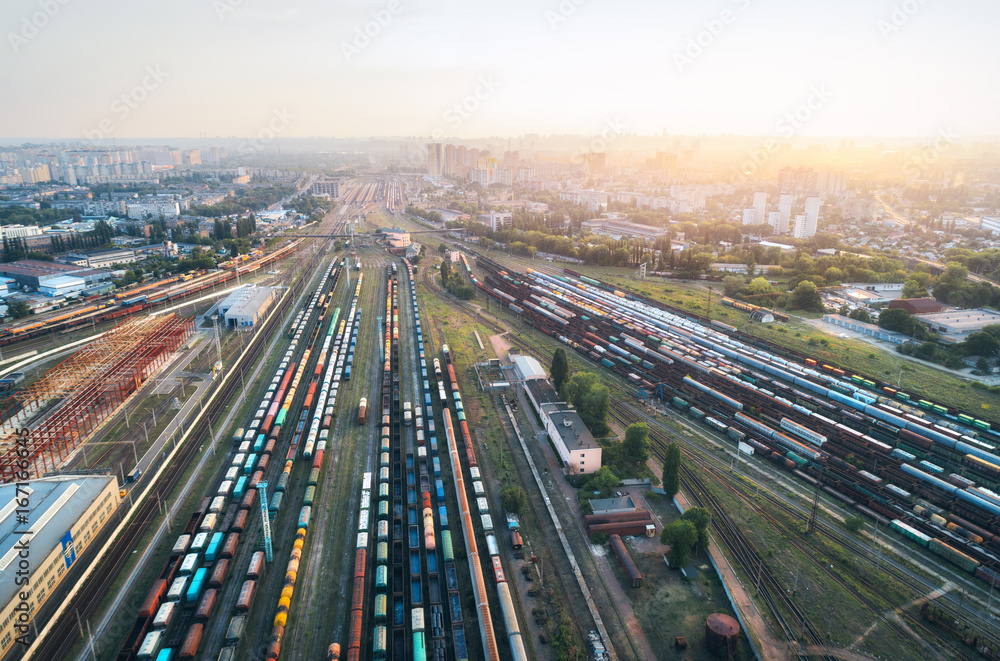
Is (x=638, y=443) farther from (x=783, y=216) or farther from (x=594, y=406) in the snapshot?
(x=783, y=216)

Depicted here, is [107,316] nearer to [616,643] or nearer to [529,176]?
[616,643]

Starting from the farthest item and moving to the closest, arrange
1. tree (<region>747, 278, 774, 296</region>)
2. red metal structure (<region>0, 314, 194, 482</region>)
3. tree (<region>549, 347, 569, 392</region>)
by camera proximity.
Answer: tree (<region>747, 278, 774, 296</region>), tree (<region>549, 347, 569, 392</region>), red metal structure (<region>0, 314, 194, 482</region>)

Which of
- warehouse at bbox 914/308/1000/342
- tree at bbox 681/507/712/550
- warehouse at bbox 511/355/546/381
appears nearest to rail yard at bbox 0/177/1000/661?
tree at bbox 681/507/712/550

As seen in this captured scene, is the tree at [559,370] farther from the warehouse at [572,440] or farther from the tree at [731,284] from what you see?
the tree at [731,284]

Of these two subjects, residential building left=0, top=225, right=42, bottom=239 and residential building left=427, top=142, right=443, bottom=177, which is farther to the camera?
residential building left=427, top=142, right=443, bottom=177

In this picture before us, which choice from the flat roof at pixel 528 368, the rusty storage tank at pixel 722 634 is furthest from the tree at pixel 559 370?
the rusty storage tank at pixel 722 634

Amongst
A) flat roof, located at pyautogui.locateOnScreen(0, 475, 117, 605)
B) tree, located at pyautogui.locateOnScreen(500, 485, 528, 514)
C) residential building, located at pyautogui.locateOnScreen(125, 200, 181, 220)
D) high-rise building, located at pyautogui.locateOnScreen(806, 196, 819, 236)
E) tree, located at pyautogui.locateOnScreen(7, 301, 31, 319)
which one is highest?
high-rise building, located at pyautogui.locateOnScreen(806, 196, 819, 236)

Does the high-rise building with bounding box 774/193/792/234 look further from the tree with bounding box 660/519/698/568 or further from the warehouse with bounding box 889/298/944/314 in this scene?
the tree with bounding box 660/519/698/568

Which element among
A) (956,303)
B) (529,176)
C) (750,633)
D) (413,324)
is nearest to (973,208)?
(956,303)
